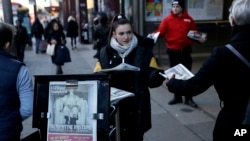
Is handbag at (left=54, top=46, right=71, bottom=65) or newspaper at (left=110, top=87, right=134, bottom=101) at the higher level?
newspaper at (left=110, top=87, right=134, bottom=101)

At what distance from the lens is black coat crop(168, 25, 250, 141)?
2004 mm

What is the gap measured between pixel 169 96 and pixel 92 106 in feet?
14.1

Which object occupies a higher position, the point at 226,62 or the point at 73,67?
the point at 226,62

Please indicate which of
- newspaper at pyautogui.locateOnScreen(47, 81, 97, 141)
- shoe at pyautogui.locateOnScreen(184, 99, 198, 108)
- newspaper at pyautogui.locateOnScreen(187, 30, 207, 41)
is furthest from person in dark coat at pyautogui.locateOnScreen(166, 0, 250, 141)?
shoe at pyautogui.locateOnScreen(184, 99, 198, 108)

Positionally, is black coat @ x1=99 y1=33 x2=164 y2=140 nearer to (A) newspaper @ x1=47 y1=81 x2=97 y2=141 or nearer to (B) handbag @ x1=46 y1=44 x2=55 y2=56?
(A) newspaper @ x1=47 y1=81 x2=97 y2=141

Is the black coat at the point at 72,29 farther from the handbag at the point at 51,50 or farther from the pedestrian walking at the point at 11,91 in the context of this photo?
the pedestrian walking at the point at 11,91

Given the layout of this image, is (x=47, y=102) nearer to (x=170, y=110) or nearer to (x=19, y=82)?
(x=19, y=82)

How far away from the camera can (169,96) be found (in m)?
6.29

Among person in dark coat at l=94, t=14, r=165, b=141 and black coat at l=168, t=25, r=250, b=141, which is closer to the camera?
black coat at l=168, t=25, r=250, b=141

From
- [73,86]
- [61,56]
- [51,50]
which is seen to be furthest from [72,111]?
[51,50]

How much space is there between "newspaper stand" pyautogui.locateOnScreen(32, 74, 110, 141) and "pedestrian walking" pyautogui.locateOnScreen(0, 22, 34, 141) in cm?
6

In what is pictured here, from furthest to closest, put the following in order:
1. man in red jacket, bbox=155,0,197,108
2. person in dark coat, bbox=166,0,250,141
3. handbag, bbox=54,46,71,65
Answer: handbag, bbox=54,46,71,65, man in red jacket, bbox=155,0,197,108, person in dark coat, bbox=166,0,250,141

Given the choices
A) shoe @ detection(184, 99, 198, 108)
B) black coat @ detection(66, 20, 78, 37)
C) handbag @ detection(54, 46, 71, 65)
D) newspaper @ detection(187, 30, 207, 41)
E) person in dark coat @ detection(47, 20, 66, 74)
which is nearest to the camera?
newspaper @ detection(187, 30, 207, 41)

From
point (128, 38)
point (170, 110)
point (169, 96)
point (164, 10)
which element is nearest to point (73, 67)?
point (164, 10)
